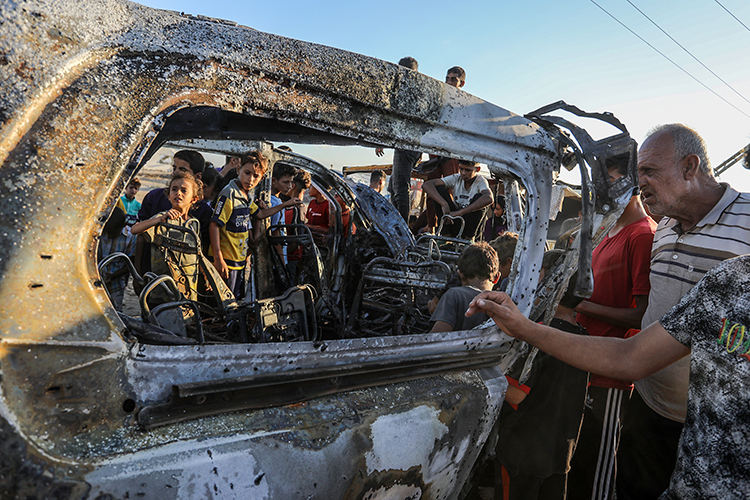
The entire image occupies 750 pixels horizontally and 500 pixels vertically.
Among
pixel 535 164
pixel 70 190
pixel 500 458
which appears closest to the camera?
pixel 70 190

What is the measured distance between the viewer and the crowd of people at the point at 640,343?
118 centimetres

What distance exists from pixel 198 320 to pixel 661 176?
2358 millimetres

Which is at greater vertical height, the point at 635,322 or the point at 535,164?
the point at 535,164

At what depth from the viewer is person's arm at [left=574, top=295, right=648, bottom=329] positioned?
90.5 inches

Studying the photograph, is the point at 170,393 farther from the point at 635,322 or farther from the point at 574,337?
the point at 635,322

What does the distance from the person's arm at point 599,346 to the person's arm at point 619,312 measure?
976mm

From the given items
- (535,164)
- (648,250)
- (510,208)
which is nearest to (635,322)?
(648,250)

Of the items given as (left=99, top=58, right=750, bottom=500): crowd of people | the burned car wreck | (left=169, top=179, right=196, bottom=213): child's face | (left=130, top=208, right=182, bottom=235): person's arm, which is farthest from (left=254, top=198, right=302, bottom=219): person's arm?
the burned car wreck

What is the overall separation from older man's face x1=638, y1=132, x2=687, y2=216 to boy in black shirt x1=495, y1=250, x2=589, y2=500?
0.77m

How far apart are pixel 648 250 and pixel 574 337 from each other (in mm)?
1206

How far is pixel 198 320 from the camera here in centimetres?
174

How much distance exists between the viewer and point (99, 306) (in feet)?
3.24

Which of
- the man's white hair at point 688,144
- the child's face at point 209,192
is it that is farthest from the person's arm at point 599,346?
the child's face at point 209,192

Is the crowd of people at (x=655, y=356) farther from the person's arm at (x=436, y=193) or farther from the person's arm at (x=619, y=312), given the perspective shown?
the person's arm at (x=436, y=193)
